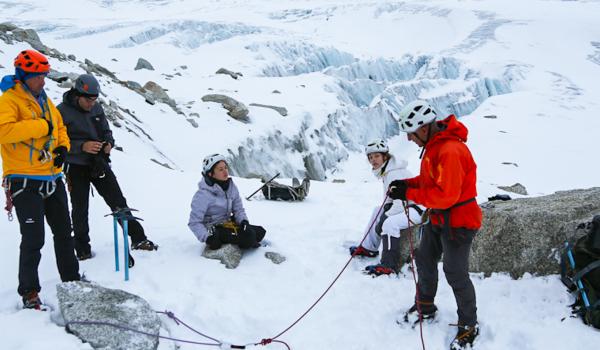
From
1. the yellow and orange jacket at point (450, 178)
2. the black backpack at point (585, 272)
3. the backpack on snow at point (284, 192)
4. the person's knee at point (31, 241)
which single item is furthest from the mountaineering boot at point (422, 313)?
the backpack on snow at point (284, 192)

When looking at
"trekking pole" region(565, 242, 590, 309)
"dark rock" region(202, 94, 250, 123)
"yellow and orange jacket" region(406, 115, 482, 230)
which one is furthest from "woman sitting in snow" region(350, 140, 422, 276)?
"dark rock" region(202, 94, 250, 123)

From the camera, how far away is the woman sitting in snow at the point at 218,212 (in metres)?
5.46

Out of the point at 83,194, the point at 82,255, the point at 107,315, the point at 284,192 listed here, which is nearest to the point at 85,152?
the point at 83,194

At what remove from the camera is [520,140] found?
27531 mm

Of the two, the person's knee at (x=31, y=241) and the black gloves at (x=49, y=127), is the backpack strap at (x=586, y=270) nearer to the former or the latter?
the person's knee at (x=31, y=241)

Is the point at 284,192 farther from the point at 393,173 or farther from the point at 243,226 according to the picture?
the point at 393,173

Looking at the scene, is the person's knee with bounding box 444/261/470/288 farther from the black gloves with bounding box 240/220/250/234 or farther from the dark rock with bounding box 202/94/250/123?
the dark rock with bounding box 202/94/250/123

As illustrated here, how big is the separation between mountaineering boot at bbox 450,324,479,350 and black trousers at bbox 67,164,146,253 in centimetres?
392

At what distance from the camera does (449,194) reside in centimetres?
352

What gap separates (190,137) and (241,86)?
10.8m

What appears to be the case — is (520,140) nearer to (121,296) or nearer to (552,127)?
(552,127)

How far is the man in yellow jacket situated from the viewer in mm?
3701

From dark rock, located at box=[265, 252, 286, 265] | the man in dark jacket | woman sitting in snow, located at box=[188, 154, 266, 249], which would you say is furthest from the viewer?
dark rock, located at box=[265, 252, 286, 265]

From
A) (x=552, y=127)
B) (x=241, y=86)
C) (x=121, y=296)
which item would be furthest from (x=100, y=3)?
(x=121, y=296)
